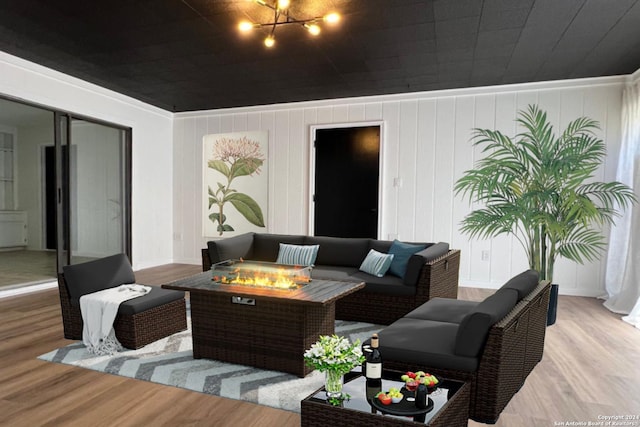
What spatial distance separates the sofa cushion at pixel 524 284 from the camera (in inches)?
104

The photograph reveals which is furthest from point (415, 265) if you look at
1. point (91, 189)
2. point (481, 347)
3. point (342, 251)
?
point (91, 189)

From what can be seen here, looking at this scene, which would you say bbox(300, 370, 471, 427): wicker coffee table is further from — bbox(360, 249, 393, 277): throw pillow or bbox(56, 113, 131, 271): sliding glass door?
bbox(56, 113, 131, 271): sliding glass door

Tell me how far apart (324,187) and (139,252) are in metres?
3.14

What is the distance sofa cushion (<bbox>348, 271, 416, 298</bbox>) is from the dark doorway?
2.23 meters

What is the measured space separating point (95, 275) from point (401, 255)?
277 centimetres

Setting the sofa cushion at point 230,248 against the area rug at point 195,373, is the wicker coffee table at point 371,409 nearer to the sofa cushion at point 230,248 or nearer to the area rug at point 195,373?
the area rug at point 195,373

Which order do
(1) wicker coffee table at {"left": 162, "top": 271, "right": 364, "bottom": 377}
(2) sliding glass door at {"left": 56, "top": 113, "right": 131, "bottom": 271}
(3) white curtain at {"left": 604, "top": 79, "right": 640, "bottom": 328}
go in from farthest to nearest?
1. (2) sliding glass door at {"left": 56, "top": 113, "right": 131, "bottom": 271}
2. (3) white curtain at {"left": 604, "top": 79, "right": 640, "bottom": 328}
3. (1) wicker coffee table at {"left": 162, "top": 271, "right": 364, "bottom": 377}

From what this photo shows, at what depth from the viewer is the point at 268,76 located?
5.39 m

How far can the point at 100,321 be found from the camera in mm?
3307

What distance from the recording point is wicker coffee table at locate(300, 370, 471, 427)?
1672 millimetres

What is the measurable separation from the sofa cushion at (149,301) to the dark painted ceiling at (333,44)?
232 centimetres

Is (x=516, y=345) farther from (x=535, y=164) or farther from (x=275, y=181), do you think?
(x=275, y=181)

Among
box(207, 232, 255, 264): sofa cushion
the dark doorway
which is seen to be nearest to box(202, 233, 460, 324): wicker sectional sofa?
box(207, 232, 255, 264): sofa cushion

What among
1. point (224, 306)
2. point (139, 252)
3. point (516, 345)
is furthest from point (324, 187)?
point (516, 345)
